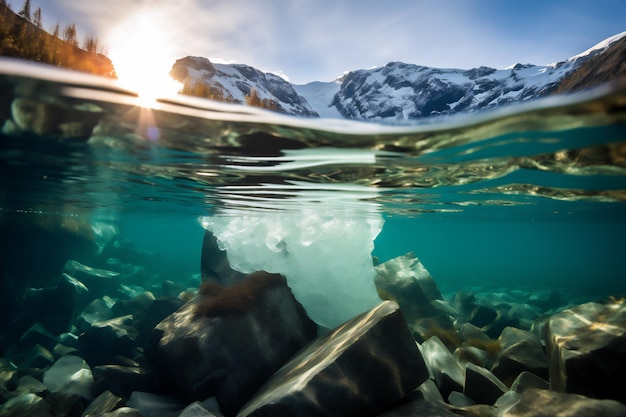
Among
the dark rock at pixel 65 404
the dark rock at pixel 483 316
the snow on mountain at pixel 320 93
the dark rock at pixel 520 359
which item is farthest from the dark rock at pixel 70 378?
the dark rock at pixel 483 316

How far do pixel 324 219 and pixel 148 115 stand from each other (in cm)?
722

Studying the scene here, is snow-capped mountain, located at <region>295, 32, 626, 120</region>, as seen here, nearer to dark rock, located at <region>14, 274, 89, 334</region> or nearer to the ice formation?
the ice formation

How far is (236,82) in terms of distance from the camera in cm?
912

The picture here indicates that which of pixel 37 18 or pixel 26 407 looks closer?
pixel 37 18

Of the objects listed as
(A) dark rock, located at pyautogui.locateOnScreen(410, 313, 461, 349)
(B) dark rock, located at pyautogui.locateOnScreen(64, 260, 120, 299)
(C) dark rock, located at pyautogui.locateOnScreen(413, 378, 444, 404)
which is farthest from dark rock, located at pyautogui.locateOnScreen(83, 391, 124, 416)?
(B) dark rock, located at pyautogui.locateOnScreen(64, 260, 120, 299)

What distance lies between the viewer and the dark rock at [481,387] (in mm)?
6230

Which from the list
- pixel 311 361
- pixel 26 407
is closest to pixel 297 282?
pixel 311 361

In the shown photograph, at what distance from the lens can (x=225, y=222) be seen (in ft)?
41.9

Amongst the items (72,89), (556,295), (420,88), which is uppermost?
(420,88)

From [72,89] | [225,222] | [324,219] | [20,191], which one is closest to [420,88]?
[324,219]

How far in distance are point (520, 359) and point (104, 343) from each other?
12761mm

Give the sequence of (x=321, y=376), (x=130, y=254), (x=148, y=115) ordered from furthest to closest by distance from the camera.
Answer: (x=130, y=254) → (x=148, y=115) → (x=321, y=376)

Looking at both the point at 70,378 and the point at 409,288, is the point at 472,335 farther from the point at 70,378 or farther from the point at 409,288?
the point at 70,378

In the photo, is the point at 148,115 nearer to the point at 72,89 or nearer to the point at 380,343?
the point at 72,89
